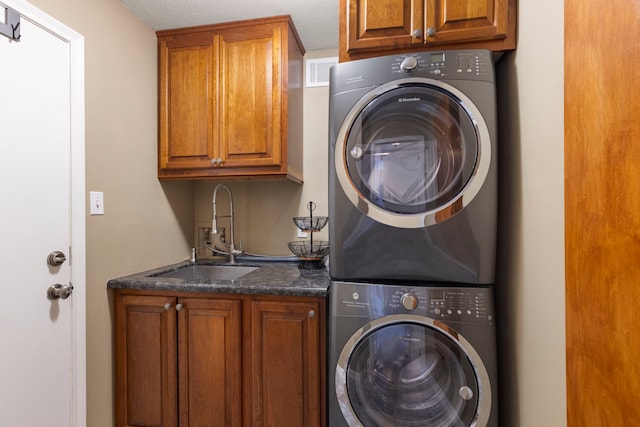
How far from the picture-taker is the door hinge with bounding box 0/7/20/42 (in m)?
1.11

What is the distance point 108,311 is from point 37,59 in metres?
1.20

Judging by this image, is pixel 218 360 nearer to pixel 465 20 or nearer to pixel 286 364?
pixel 286 364

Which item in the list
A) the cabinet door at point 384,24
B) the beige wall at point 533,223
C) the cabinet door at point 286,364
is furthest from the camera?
the cabinet door at point 286,364

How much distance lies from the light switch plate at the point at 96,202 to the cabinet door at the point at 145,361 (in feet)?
1.52

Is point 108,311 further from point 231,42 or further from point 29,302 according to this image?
point 231,42

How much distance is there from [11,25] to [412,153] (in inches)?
63.8

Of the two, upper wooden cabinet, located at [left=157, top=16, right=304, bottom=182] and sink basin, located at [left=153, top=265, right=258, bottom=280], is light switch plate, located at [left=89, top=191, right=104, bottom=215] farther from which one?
sink basin, located at [left=153, top=265, right=258, bottom=280]

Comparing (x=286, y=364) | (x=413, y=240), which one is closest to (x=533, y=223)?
(x=413, y=240)

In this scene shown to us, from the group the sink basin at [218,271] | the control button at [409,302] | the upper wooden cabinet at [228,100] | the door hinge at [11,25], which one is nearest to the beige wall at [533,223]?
the control button at [409,302]

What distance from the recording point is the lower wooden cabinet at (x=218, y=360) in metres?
1.40

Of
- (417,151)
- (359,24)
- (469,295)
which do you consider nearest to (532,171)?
(417,151)

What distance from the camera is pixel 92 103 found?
147 cm

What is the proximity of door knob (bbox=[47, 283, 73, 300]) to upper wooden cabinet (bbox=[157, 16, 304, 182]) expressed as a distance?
84 cm

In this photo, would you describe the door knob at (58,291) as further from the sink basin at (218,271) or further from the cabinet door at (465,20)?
the cabinet door at (465,20)
